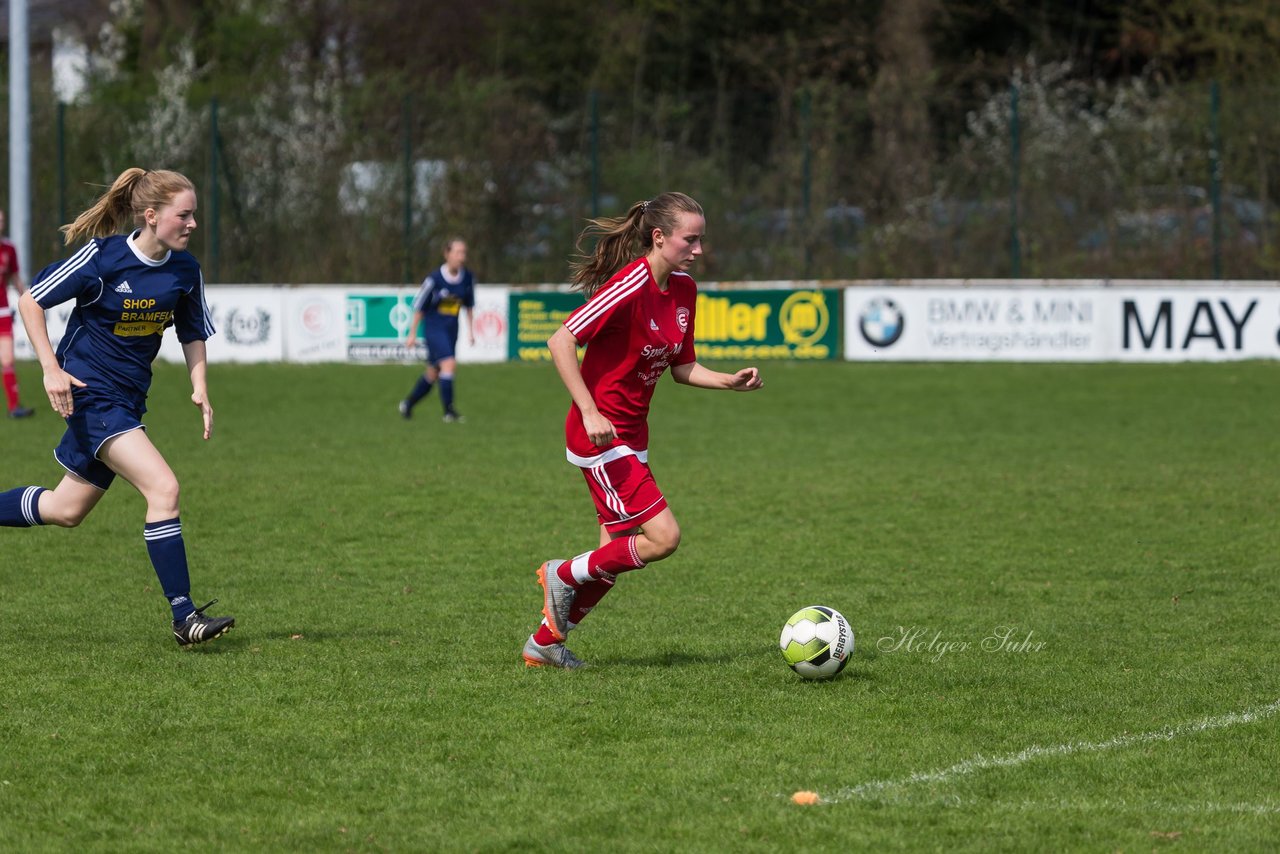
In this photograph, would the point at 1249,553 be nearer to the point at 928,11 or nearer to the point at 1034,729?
the point at 1034,729

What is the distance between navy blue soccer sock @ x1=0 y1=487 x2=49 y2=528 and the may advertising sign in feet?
50.9

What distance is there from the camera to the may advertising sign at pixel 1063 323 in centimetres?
1984

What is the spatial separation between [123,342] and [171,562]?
0.87 meters

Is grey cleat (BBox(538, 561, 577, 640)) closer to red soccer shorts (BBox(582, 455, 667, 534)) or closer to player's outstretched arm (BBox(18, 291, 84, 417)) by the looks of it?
red soccer shorts (BBox(582, 455, 667, 534))

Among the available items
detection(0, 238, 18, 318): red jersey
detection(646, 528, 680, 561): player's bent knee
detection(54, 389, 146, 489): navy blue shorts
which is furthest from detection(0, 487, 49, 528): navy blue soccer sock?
detection(0, 238, 18, 318): red jersey

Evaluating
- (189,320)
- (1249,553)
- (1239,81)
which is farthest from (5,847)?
(1239,81)

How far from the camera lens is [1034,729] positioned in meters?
5.14

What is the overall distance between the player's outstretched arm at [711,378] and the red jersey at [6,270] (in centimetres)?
1032

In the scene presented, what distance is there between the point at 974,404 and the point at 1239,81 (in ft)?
53.4

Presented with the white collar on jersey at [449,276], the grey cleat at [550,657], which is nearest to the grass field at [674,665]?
the grey cleat at [550,657]

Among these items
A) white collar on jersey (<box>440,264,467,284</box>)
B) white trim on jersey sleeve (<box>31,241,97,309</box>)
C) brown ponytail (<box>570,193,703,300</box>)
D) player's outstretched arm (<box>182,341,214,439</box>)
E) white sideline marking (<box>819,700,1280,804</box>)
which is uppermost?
brown ponytail (<box>570,193,703,300</box>)

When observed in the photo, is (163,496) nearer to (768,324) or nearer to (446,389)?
(446,389)

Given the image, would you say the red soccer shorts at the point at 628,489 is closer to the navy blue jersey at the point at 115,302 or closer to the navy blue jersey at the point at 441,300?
the navy blue jersey at the point at 115,302

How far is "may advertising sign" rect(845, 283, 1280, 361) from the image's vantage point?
1984 cm
